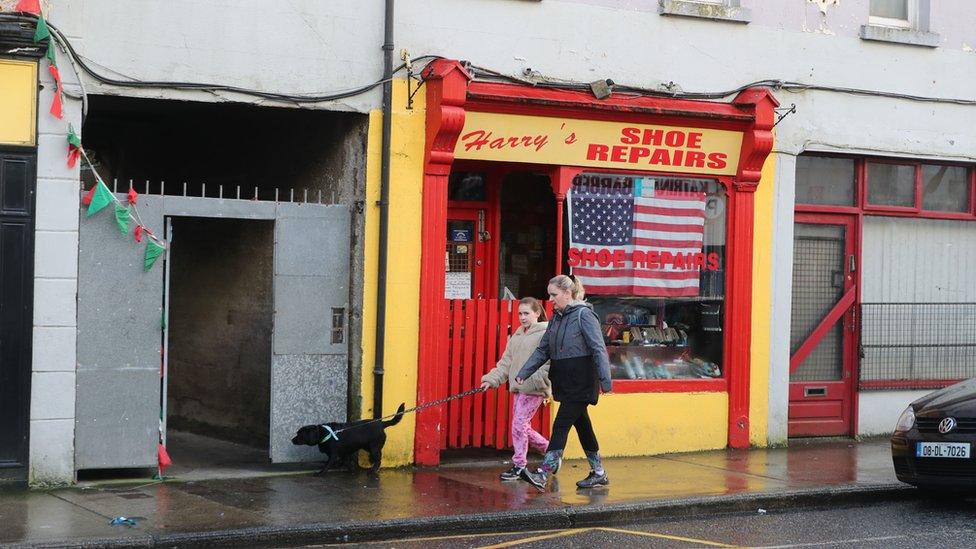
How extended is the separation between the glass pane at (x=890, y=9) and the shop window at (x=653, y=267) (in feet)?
9.78

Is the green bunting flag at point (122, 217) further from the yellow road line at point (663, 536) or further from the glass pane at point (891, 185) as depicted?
the glass pane at point (891, 185)

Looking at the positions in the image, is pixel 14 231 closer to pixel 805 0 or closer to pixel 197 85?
pixel 197 85

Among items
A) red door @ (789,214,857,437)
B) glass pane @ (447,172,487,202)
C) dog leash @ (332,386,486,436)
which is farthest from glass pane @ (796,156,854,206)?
dog leash @ (332,386,486,436)

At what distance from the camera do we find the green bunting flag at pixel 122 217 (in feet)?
35.8

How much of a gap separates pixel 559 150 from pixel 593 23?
1.31 metres

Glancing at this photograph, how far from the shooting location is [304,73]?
11.8 meters

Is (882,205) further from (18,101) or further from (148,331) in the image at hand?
(18,101)

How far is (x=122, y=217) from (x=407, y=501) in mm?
3304

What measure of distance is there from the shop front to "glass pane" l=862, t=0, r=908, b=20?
229 cm

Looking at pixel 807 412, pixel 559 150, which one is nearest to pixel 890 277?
pixel 807 412

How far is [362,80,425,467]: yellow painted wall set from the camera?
12.2m

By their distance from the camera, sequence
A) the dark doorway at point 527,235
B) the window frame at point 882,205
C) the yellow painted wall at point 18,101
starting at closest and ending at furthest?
the yellow painted wall at point 18,101
the dark doorway at point 527,235
the window frame at point 882,205

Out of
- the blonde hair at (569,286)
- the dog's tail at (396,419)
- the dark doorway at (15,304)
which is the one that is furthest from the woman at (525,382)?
the dark doorway at (15,304)

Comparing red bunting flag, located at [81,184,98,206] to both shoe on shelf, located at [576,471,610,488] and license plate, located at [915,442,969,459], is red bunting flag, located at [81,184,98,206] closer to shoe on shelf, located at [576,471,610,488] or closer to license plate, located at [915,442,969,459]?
shoe on shelf, located at [576,471,610,488]
